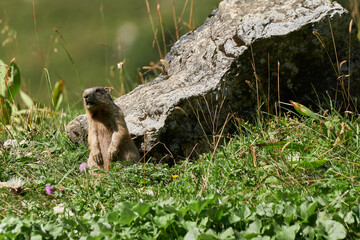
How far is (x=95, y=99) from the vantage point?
5297mm

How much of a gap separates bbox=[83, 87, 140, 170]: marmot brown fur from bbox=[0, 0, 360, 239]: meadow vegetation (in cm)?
25

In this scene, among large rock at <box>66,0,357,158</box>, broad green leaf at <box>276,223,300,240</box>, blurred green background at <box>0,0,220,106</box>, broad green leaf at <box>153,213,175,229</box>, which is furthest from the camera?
blurred green background at <box>0,0,220,106</box>

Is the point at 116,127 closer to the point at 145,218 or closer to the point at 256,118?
the point at 256,118

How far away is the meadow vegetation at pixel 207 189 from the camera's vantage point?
3117 millimetres

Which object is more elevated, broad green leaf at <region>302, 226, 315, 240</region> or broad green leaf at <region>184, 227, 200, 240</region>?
broad green leaf at <region>184, 227, 200, 240</region>

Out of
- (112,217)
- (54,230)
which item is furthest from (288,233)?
(54,230)

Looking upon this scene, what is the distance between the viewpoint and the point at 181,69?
240 inches

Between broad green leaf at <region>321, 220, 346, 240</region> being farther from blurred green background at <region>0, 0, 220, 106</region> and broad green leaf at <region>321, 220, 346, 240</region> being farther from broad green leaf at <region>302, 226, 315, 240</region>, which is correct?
blurred green background at <region>0, 0, 220, 106</region>

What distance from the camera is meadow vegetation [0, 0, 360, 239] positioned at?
312cm

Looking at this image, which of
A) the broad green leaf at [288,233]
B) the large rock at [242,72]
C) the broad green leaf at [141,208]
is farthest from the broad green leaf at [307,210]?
the large rock at [242,72]

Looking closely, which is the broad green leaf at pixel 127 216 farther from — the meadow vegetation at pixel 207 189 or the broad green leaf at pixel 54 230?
the broad green leaf at pixel 54 230

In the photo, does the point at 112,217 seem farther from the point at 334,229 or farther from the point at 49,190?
the point at 334,229

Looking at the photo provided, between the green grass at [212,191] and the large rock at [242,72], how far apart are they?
0.38 meters

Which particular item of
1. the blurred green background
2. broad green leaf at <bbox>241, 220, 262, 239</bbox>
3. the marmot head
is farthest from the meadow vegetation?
the blurred green background
